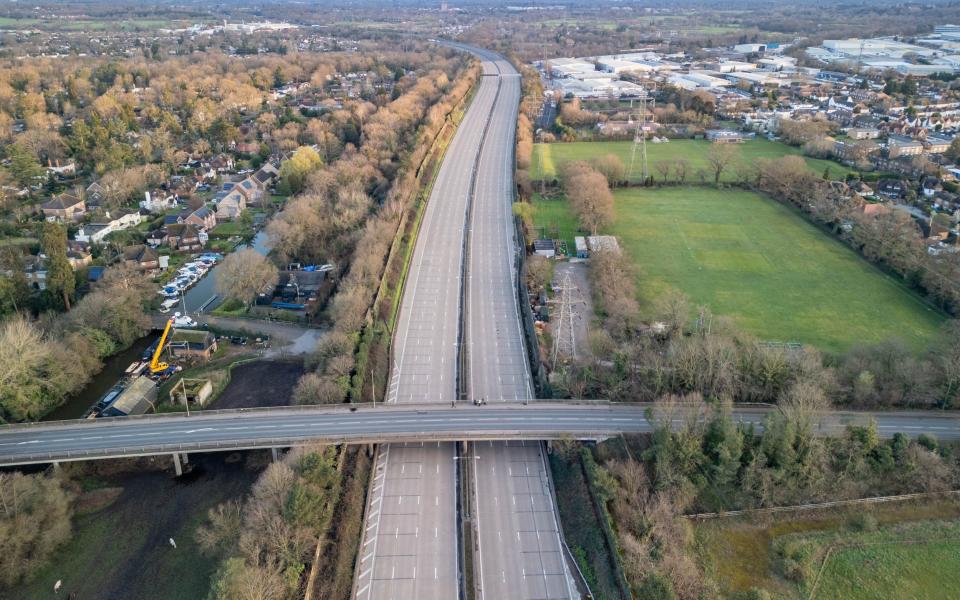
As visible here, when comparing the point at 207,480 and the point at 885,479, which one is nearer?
the point at 885,479

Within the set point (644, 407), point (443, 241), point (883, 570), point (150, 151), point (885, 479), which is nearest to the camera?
point (883, 570)

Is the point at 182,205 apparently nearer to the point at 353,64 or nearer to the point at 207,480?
the point at 207,480

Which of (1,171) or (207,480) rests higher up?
(1,171)

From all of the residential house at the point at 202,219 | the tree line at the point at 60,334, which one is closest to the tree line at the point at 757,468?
the tree line at the point at 60,334

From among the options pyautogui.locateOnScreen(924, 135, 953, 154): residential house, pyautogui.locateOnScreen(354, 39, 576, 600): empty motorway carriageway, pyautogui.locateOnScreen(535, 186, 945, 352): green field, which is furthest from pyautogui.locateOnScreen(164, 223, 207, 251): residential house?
pyautogui.locateOnScreen(924, 135, 953, 154): residential house

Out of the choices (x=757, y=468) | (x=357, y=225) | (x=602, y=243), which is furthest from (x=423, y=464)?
(x=357, y=225)

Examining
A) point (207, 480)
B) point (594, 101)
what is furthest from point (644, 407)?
point (594, 101)
